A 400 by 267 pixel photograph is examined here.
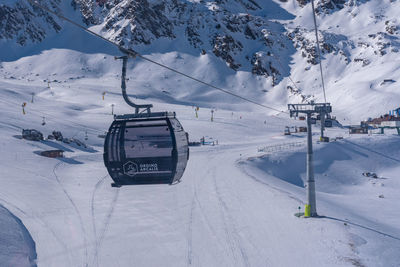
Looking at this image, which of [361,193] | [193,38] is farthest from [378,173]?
[193,38]

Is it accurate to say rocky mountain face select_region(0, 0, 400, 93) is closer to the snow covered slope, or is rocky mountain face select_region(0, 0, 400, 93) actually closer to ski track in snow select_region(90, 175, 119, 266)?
the snow covered slope

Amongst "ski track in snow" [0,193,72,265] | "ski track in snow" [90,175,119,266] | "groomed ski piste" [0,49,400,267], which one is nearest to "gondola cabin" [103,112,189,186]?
"groomed ski piste" [0,49,400,267]

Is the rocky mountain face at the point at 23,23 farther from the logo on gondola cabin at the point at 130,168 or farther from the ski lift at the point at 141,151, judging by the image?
the logo on gondola cabin at the point at 130,168

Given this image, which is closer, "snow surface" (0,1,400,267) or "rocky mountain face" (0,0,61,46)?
"snow surface" (0,1,400,267)

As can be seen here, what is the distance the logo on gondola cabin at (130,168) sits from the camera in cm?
1025

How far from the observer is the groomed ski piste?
1280 cm

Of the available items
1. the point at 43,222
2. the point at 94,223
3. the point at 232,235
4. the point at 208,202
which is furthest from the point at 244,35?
the point at 43,222

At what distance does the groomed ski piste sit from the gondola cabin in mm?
3623

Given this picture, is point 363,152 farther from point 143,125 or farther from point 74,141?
point 143,125

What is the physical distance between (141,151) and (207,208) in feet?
29.8

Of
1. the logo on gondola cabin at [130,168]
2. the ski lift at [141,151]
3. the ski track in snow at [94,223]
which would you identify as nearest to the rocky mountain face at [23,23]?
the ski track in snow at [94,223]

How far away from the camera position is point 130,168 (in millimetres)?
10258

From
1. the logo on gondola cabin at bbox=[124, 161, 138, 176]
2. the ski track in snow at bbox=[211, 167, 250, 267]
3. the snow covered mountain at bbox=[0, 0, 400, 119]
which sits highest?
the snow covered mountain at bbox=[0, 0, 400, 119]

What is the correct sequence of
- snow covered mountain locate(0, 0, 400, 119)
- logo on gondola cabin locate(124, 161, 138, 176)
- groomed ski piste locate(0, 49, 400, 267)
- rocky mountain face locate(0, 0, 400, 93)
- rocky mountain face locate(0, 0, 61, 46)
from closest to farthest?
logo on gondola cabin locate(124, 161, 138, 176)
groomed ski piste locate(0, 49, 400, 267)
snow covered mountain locate(0, 0, 400, 119)
rocky mountain face locate(0, 0, 400, 93)
rocky mountain face locate(0, 0, 61, 46)
